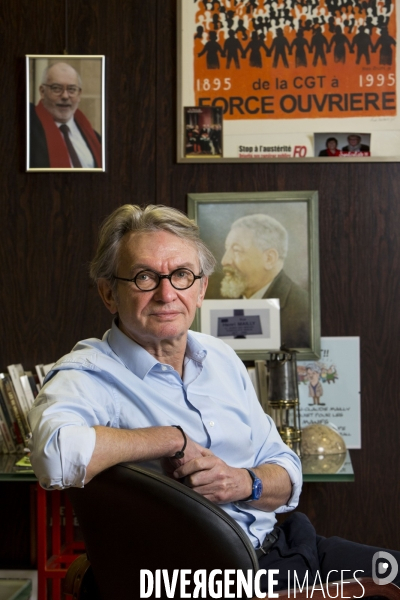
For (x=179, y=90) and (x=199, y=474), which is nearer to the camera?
(x=199, y=474)

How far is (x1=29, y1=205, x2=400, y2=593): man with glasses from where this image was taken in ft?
5.24

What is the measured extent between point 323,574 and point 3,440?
155 centimetres

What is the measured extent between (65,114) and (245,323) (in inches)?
45.1

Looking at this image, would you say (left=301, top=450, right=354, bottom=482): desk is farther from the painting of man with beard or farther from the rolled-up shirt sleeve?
the rolled-up shirt sleeve

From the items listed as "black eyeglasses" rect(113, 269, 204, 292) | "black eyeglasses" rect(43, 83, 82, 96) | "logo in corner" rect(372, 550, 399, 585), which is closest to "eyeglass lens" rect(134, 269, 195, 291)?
"black eyeglasses" rect(113, 269, 204, 292)

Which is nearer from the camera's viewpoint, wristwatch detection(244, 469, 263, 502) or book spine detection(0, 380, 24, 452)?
wristwatch detection(244, 469, 263, 502)

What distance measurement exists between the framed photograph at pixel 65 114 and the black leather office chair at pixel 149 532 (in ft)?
6.31

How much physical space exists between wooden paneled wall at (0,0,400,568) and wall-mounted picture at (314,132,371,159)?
0.05 meters

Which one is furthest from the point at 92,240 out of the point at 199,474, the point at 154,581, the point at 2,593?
the point at 154,581

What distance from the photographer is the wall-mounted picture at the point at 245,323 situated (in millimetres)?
3074

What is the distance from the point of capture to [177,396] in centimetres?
179

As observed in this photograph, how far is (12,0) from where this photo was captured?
3.12m

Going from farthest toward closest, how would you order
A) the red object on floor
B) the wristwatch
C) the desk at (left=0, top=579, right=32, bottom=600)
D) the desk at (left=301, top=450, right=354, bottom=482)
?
the desk at (left=0, top=579, right=32, bottom=600)
the red object on floor
the desk at (left=301, top=450, right=354, bottom=482)
the wristwatch

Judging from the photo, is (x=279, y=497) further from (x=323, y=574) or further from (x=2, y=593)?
(x=2, y=593)
